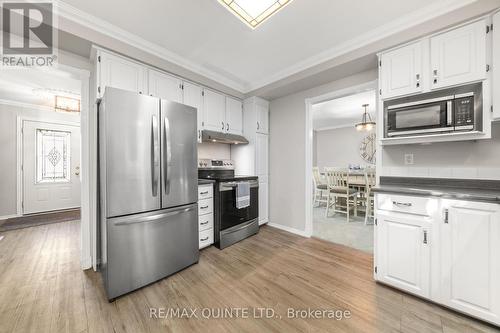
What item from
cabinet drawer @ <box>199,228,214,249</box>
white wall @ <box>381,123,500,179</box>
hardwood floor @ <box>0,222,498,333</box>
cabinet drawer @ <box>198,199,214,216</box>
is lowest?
hardwood floor @ <box>0,222,498,333</box>

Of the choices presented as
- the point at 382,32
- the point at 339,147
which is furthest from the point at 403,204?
the point at 339,147

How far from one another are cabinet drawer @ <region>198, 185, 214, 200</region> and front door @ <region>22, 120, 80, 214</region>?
186 inches

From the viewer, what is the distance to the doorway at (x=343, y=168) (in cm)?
326

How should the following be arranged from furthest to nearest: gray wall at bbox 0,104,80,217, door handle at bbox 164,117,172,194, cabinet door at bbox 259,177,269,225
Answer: gray wall at bbox 0,104,80,217, cabinet door at bbox 259,177,269,225, door handle at bbox 164,117,172,194

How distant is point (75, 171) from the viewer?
5.19 metres

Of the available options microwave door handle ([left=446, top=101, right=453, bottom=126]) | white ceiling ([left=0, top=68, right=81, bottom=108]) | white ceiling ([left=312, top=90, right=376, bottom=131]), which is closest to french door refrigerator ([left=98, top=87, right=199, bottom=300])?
white ceiling ([left=0, top=68, right=81, bottom=108])

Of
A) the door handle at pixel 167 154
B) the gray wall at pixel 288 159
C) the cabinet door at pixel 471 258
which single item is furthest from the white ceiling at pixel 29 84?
the cabinet door at pixel 471 258

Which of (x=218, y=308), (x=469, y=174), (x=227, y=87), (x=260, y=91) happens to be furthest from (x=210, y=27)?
(x=469, y=174)

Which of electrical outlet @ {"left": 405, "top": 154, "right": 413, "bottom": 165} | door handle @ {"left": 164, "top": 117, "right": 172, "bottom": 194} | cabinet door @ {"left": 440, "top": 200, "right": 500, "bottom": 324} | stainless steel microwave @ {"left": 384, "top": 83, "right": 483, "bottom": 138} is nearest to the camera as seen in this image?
cabinet door @ {"left": 440, "top": 200, "right": 500, "bottom": 324}

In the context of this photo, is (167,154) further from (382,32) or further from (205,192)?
(382,32)

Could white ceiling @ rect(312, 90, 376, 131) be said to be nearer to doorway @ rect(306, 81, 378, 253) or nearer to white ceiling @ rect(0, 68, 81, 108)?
doorway @ rect(306, 81, 378, 253)

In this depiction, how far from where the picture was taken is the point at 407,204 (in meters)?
1.78

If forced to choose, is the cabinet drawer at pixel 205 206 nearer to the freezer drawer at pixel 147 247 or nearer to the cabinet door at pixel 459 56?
the freezer drawer at pixel 147 247

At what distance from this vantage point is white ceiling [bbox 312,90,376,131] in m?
4.64
